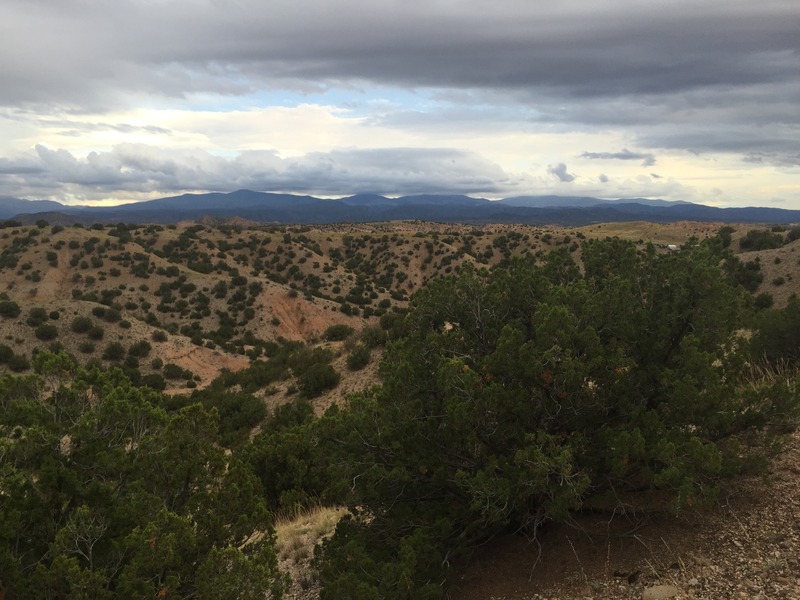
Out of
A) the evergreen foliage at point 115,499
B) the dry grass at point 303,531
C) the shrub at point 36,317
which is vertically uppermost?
the evergreen foliage at point 115,499

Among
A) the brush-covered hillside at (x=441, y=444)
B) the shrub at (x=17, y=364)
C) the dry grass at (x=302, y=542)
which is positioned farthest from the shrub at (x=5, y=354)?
the brush-covered hillside at (x=441, y=444)

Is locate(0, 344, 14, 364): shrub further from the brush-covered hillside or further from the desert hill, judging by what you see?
the brush-covered hillside

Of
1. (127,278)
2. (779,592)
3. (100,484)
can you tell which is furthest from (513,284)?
(127,278)

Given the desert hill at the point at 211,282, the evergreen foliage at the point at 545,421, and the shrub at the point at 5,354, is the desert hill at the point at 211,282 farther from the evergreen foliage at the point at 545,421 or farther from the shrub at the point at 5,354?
the evergreen foliage at the point at 545,421

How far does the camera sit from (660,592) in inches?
236

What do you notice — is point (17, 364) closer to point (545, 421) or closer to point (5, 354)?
point (5, 354)

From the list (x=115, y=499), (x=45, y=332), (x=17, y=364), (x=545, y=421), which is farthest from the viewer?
(x=45, y=332)

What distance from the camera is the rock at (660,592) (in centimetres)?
593

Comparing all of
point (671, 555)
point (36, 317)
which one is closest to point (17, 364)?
point (36, 317)

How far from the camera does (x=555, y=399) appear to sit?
289 inches

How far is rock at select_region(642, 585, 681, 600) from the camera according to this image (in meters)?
5.93

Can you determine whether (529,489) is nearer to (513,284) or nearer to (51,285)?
(513,284)

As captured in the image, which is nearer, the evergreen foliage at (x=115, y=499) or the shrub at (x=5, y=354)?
the evergreen foliage at (x=115, y=499)

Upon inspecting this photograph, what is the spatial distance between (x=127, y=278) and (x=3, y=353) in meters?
22.9
